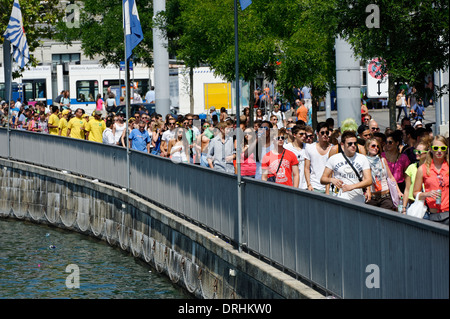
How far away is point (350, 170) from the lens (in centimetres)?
1239

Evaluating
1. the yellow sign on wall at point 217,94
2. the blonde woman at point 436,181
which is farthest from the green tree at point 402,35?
the yellow sign on wall at point 217,94

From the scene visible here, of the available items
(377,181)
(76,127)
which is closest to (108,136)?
(76,127)

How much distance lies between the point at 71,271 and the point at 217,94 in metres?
30.9

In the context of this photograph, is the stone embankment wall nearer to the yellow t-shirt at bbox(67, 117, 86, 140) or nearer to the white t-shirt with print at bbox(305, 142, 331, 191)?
the yellow t-shirt at bbox(67, 117, 86, 140)

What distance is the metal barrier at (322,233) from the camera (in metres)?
8.19

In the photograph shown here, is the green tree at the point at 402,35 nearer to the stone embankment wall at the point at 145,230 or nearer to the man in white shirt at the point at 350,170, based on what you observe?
the man in white shirt at the point at 350,170

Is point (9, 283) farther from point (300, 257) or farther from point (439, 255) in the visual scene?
point (439, 255)

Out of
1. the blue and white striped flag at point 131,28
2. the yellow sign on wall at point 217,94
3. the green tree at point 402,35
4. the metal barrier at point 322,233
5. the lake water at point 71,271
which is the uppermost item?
the blue and white striped flag at point 131,28

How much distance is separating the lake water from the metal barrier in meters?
1.49

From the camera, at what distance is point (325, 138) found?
14594mm

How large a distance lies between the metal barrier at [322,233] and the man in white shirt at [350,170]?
0.87m

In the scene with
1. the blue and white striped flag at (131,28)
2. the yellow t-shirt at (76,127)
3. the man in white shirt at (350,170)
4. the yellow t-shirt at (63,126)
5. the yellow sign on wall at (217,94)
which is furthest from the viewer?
the yellow sign on wall at (217,94)

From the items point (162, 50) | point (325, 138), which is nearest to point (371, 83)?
point (325, 138)

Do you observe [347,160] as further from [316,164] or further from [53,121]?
[53,121]
